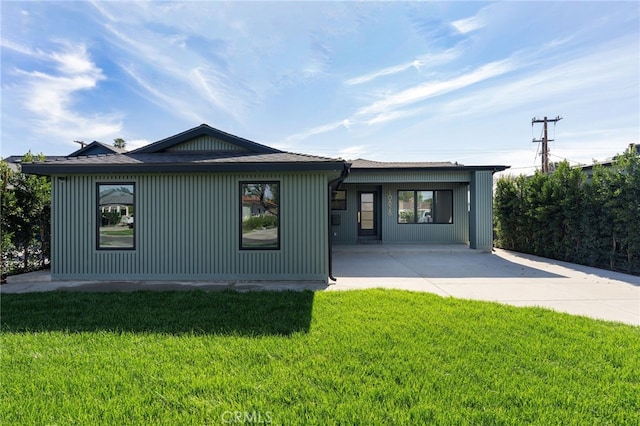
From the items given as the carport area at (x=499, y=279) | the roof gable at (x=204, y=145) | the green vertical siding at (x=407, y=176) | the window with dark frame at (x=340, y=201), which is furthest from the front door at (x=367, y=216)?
the roof gable at (x=204, y=145)

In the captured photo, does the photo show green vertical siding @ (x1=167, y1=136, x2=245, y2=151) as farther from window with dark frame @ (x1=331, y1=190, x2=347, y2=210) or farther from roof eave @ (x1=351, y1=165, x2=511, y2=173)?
window with dark frame @ (x1=331, y1=190, x2=347, y2=210)

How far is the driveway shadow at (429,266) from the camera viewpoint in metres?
7.15

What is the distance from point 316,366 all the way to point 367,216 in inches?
416

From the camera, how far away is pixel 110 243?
655 centimetres

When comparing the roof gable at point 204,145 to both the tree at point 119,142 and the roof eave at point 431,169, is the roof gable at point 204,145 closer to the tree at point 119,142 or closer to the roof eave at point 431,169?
the roof eave at point 431,169

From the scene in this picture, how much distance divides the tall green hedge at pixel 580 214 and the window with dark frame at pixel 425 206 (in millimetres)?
2092

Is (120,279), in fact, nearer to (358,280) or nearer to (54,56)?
(358,280)

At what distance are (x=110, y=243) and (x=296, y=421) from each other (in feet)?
21.1

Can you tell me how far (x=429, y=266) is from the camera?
26.8 ft

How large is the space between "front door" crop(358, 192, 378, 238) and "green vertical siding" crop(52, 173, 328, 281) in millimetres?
6708

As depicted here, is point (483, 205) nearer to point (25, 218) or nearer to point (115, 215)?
point (115, 215)

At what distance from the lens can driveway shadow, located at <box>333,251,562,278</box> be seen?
23.5 feet

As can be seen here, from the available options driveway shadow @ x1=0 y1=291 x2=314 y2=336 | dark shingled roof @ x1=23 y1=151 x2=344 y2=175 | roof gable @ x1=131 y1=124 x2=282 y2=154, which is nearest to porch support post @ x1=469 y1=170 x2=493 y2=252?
dark shingled roof @ x1=23 y1=151 x2=344 y2=175

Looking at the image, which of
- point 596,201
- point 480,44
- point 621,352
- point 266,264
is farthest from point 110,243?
point 596,201
